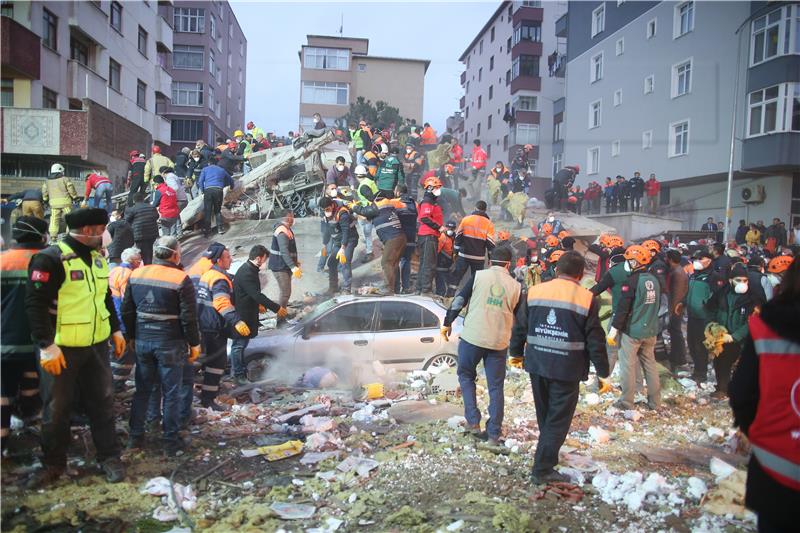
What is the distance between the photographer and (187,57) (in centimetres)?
3484

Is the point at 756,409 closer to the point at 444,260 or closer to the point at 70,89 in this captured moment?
the point at 444,260

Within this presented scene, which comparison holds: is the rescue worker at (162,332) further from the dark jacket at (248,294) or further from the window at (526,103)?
the window at (526,103)

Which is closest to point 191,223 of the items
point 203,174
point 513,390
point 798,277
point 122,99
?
point 203,174

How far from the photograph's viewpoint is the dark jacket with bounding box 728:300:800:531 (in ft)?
7.55

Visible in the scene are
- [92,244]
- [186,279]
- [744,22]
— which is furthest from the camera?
[744,22]

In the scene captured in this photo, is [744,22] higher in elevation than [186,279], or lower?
higher

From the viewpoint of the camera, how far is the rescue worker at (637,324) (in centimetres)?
662

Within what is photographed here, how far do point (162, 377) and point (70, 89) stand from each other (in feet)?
35.5

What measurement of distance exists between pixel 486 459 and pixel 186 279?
307 cm

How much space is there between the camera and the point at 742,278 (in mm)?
7180

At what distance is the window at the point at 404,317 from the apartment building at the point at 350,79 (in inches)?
744

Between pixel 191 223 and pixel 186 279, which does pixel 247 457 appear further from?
pixel 191 223

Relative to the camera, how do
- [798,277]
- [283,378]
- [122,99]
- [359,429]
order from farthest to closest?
[122,99]
[283,378]
[359,429]
[798,277]

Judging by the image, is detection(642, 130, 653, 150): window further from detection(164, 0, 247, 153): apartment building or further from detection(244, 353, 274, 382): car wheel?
detection(164, 0, 247, 153): apartment building
